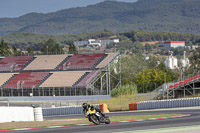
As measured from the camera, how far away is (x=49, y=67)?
275ft

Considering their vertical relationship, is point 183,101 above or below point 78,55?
below

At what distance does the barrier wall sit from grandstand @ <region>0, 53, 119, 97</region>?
4078cm

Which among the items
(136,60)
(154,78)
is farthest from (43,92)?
(136,60)

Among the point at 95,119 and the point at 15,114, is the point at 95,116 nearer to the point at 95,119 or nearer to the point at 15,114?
the point at 95,119

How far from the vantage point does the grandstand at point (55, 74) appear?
73.1 m

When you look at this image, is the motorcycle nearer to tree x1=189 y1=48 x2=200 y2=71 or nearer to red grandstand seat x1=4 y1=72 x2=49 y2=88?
red grandstand seat x1=4 y1=72 x2=49 y2=88

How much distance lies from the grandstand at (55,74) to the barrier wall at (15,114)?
40782mm

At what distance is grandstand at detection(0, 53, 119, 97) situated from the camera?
7306 cm

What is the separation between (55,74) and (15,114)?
5220 cm

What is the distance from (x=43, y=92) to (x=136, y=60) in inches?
1803

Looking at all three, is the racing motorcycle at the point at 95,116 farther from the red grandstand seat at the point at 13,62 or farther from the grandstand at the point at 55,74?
the red grandstand seat at the point at 13,62

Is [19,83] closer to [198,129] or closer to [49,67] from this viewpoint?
[49,67]

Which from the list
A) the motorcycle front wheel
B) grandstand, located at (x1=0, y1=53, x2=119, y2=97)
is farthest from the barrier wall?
grandstand, located at (x1=0, y1=53, x2=119, y2=97)

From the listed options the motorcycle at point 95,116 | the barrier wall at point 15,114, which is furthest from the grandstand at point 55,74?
the motorcycle at point 95,116
